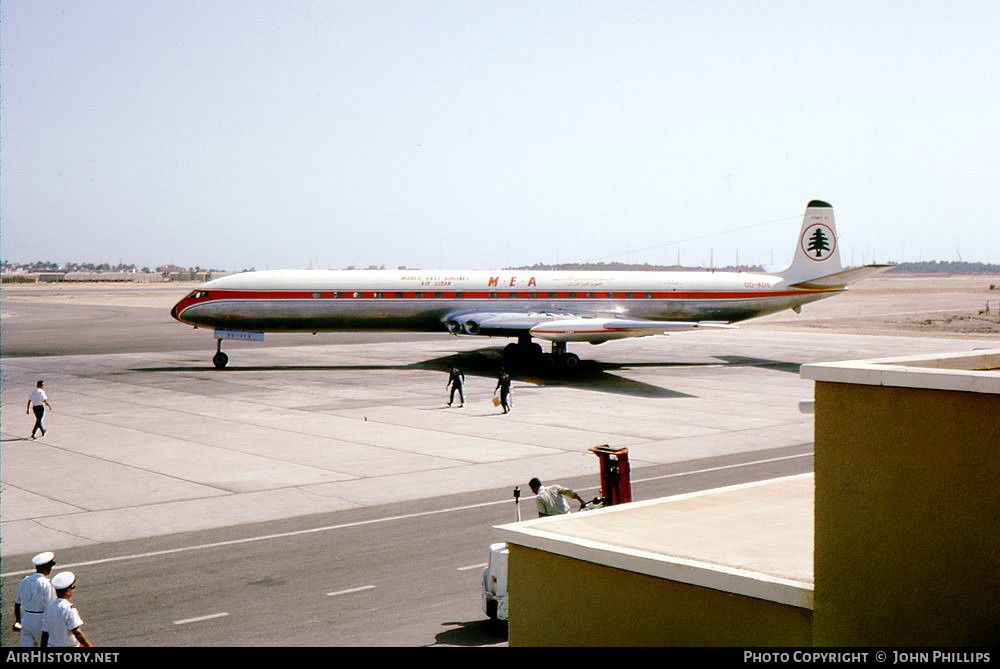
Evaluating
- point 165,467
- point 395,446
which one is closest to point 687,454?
point 395,446

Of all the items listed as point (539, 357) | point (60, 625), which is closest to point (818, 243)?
point (539, 357)

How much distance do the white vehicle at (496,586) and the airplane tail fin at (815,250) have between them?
35.3 meters

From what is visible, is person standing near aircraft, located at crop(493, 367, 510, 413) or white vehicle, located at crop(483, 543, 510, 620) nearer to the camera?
white vehicle, located at crop(483, 543, 510, 620)

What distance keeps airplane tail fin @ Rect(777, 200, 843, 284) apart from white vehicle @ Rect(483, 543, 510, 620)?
35343 millimetres

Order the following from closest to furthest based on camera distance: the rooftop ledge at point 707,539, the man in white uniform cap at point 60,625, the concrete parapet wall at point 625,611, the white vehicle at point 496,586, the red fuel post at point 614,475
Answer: the concrete parapet wall at point 625,611, the rooftop ledge at point 707,539, the man in white uniform cap at point 60,625, the white vehicle at point 496,586, the red fuel post at point 614,475

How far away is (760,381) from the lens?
37.9 metres

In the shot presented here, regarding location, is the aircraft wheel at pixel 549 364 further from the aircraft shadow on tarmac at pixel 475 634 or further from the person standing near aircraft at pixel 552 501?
the aircraft shadow on tarmac at pixel 475 634

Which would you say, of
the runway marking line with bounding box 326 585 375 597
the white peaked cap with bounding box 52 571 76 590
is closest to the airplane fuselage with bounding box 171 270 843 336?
the runway marking line with bounding box 326 585 375 597

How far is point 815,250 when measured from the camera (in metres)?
45.2

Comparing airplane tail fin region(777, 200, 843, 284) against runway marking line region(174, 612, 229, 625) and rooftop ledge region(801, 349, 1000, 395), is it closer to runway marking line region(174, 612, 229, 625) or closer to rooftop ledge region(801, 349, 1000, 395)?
runway marking line region(174, 612, 229, 625)

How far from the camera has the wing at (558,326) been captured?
37.2 metres

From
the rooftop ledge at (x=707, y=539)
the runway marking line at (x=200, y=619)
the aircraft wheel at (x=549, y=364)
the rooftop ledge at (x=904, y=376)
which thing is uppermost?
the rooftop ledge at (x=904, y=376)

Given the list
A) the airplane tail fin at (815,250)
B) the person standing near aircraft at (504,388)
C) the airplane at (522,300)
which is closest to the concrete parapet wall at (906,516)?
the person standing near aircraft at (504,388)

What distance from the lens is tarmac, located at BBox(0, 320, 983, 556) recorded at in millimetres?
18703
